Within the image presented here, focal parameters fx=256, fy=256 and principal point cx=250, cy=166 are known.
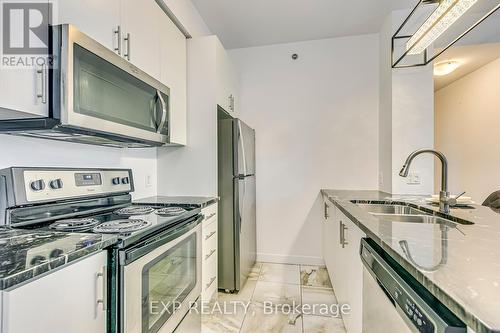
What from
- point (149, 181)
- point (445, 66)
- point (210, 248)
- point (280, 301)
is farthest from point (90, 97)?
point (445, 66)

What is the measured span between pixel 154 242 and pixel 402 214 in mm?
1696

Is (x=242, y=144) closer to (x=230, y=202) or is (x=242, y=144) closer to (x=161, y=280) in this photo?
(x=230, y=202)

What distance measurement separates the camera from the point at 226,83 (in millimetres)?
2557

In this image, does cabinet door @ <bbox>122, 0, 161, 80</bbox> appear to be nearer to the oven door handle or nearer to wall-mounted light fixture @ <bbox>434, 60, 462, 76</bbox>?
the oven door handle

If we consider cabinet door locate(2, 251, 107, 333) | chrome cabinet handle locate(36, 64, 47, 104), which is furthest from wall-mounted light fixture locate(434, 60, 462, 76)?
cabinet door locate(2, 251, 107, 333)

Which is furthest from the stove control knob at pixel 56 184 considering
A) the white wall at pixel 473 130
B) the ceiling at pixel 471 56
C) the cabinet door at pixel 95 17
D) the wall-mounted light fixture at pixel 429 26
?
the white wall at pixel 473 130

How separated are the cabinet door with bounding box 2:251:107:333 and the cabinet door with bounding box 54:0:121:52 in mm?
989

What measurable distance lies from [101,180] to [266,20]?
2.18 meters

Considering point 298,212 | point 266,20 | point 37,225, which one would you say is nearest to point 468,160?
point 298,212

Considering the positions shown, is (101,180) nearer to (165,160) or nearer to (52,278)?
(165,160)

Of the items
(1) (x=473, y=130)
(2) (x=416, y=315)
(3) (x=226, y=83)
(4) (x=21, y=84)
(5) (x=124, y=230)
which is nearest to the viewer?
(2) (x=416, y=315)

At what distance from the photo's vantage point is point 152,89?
164 centimetres

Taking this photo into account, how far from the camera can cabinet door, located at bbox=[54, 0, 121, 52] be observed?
1.08 meters

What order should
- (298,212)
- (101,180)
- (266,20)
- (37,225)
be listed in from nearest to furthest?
(37,225)
(101,180)
(266,20)
(298,212)
